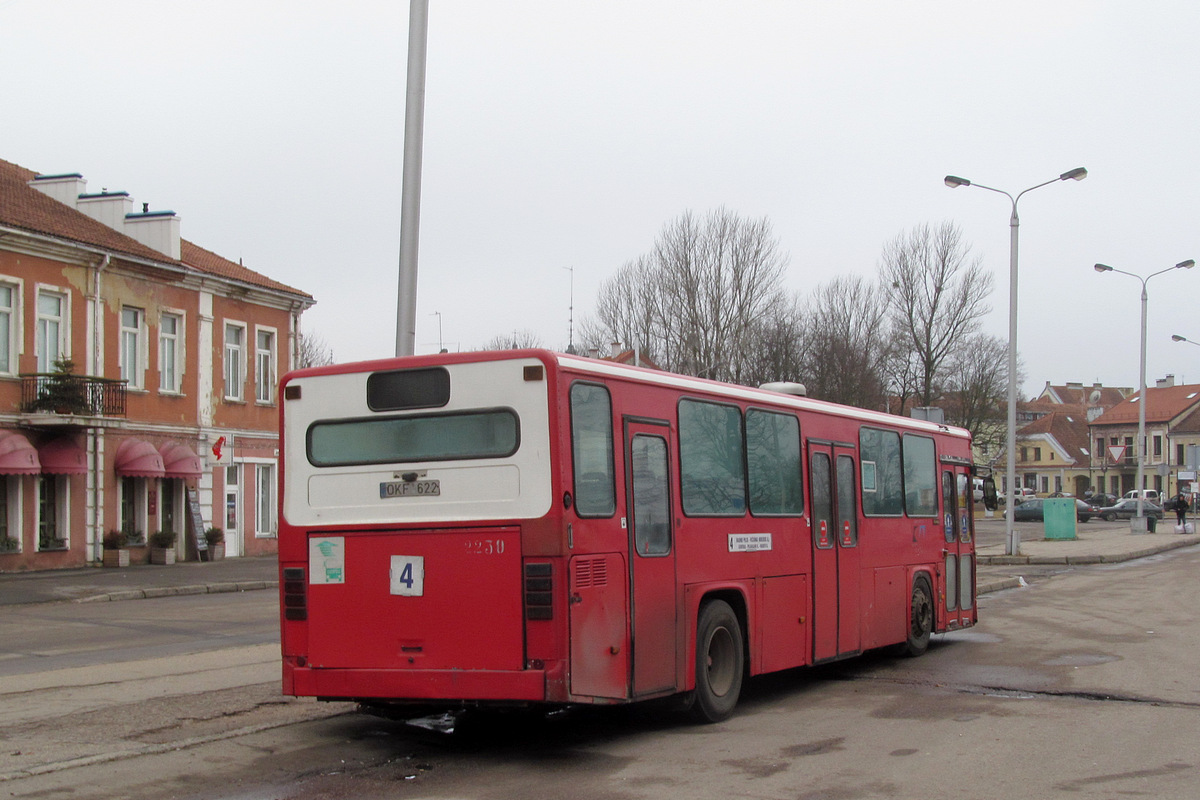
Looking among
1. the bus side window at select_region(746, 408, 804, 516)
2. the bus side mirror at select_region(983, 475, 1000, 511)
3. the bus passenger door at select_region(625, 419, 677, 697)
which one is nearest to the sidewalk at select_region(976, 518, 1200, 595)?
the bus side mirror at select_region(983, 475, 1000, 511)

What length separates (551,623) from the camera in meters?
7.92

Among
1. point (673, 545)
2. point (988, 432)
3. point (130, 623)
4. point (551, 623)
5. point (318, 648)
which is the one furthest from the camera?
point (988, 432)

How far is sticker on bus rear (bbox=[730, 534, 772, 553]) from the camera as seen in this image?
33.2ft

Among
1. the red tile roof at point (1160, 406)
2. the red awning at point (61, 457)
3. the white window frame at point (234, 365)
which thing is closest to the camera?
the red awning at point (61, 457)

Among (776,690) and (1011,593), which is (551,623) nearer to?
(776,690)

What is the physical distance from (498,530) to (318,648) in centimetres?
162

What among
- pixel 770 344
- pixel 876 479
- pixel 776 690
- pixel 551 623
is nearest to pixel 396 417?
pixel 551 623

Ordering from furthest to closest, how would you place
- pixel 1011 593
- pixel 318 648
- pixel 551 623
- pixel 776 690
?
1. pixel 1011 593
2. pixel 776 690
3. pixel 318 648
4. pixel 551 623

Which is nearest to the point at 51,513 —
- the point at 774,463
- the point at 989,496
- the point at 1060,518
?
the point at 989,496

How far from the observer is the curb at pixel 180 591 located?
23016mm

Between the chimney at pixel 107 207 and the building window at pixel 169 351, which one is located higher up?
the chimney at pixel 107 207

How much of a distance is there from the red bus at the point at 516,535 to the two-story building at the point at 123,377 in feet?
69.8

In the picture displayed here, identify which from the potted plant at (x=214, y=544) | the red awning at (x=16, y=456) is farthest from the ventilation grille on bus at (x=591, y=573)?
the potted plant at (x=214, y=544)

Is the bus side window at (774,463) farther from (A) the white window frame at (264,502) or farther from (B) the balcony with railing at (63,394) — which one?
(A) the white window frame at (264,502)
